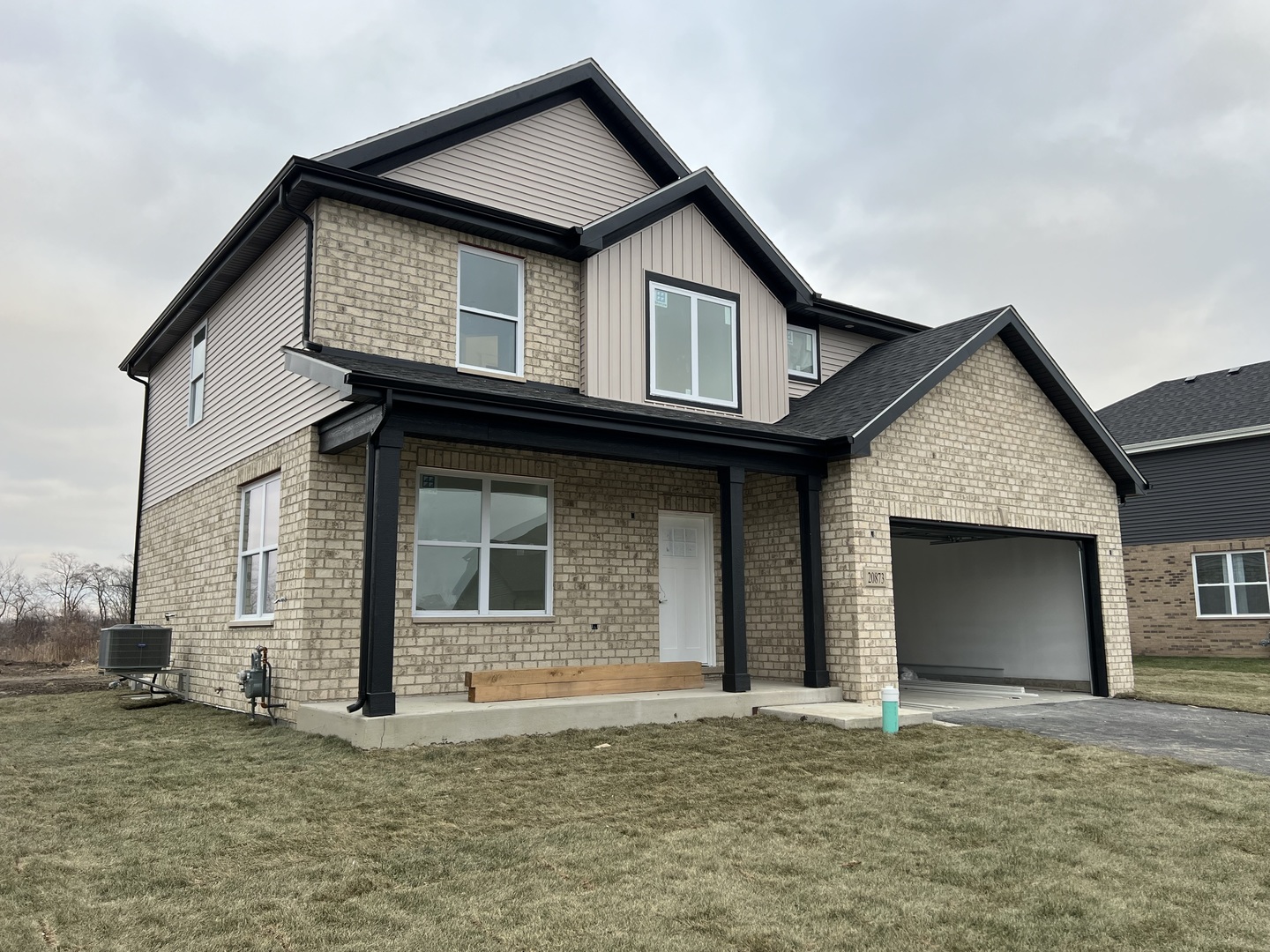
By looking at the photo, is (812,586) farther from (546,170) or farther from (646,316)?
(546,170)

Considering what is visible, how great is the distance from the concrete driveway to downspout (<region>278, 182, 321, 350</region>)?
26.9ft

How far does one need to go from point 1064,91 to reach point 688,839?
Result: 1807 centimetres

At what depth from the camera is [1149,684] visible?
49.7 feet

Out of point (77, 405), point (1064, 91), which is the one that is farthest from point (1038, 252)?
point (77, 405)

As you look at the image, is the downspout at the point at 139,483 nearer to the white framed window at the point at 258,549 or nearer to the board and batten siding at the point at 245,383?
the board and batten siding at the point at 245,383

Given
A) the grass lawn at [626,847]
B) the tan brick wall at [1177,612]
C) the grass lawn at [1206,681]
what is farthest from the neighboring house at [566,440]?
the tan brick wall at [1177,612]

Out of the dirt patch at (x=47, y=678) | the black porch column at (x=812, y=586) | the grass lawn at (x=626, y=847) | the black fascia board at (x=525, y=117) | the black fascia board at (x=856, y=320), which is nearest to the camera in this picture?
the grass lawn at (x=626, y=847)

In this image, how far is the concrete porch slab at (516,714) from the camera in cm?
786

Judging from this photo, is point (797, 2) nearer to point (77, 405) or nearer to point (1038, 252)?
point (1038, 252)

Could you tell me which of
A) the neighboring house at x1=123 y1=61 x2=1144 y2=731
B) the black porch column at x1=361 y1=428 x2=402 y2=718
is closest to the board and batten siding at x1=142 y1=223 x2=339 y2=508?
the neighboring house at x1=123 y1=61 x2=1144 y2=731

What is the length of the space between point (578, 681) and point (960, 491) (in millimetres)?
6094

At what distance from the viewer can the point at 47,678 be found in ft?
57.3

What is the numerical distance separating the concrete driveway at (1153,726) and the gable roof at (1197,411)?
1284cm

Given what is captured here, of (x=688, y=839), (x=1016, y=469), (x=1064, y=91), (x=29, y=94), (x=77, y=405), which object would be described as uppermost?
(x=1064, y=91)
